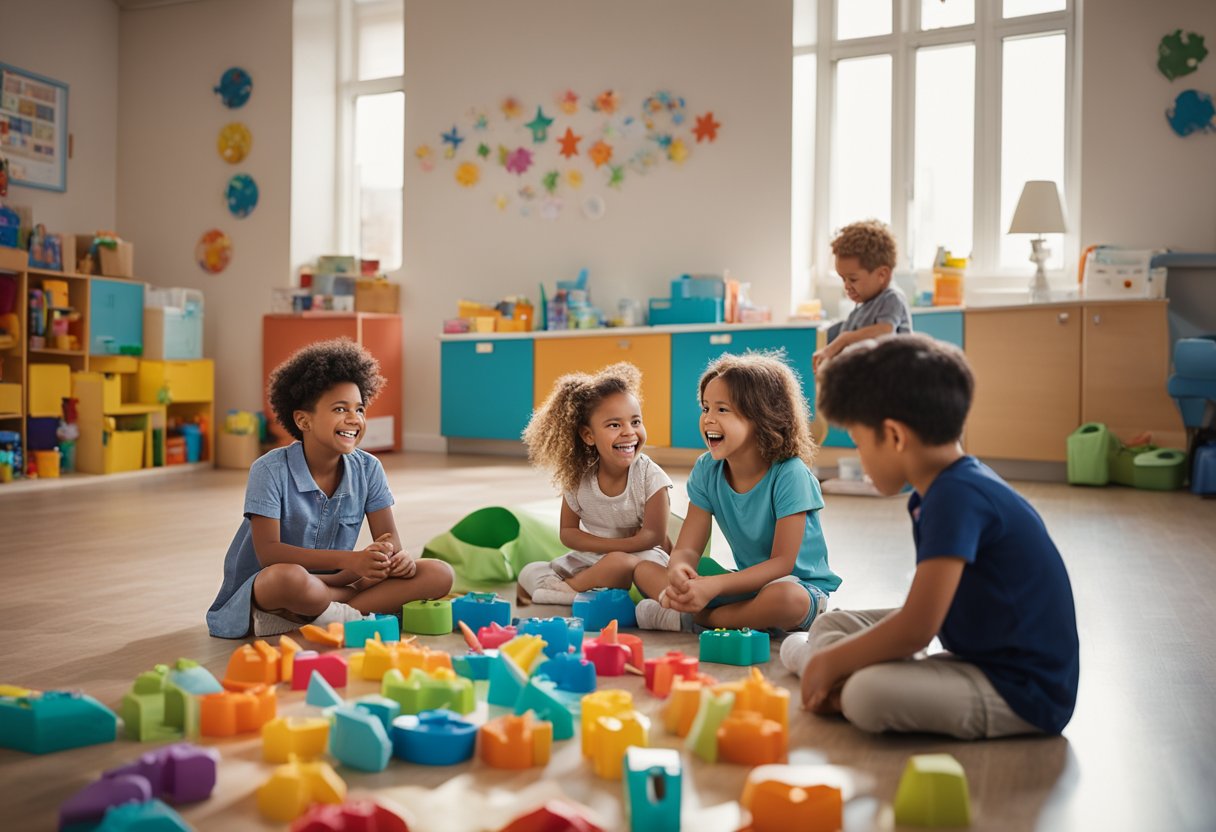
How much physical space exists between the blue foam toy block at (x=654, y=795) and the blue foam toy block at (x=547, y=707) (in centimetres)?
30

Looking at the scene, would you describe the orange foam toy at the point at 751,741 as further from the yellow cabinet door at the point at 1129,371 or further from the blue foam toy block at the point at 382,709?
the yellow cabinet door at the point at 1129,371

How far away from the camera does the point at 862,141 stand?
664 cm

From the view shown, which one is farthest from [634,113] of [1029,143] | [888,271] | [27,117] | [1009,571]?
[1009,571]

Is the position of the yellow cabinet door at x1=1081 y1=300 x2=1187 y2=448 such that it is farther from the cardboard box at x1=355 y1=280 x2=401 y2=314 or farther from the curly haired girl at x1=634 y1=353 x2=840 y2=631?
the cardboard box at x1=355 y1=280 x2=401 y2=314

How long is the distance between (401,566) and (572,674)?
2.50 feet

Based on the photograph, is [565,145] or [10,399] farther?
[565,145]

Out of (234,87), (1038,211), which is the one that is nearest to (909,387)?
(1038,211)

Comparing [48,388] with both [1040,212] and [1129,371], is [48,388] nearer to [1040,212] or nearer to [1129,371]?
[1040,212]

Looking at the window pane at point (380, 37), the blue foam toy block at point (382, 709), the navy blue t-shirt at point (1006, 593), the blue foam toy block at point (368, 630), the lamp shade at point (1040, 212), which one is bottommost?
the blue foam toy block at point (368, 630)

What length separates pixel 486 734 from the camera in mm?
1538

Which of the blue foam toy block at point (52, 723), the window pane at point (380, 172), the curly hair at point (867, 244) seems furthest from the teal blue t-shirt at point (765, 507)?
the window pane at point (380, 172)

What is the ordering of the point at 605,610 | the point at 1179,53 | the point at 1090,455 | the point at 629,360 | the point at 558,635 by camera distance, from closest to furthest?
the point at 558,635
the point at 605,610
the point at 1090,455
the point at 1179,53
the point at 629,360

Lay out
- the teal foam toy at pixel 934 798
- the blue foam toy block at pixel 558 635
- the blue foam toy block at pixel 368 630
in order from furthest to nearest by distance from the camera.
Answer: the blue foam toy block at pixel 368 630 → the blue foam toy block at pixel 558 635 → the teal foam toy at pixel 934 798

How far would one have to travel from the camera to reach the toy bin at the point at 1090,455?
17.2 ft
